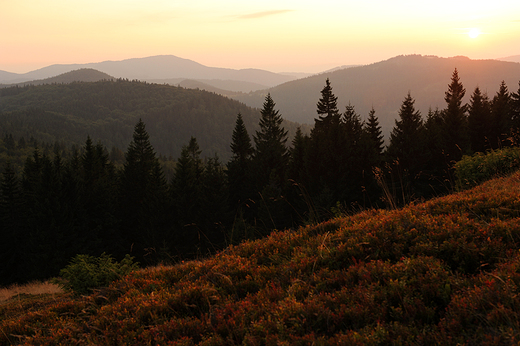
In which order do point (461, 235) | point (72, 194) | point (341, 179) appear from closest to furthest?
point (461, 235)
point (341, 179)
point (72, 194)

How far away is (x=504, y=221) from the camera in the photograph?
4953 mm

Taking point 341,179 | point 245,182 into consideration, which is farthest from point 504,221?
point 245,182

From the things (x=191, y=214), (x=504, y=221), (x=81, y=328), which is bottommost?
(x=191, y=214)

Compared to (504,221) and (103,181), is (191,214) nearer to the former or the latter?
(103,181)

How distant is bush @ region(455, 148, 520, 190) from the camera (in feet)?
36.2

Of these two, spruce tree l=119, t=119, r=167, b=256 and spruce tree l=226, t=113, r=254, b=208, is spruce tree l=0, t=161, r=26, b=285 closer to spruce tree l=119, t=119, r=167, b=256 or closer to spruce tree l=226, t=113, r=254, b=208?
spruce tree l=119, t=119, r=167, b=256

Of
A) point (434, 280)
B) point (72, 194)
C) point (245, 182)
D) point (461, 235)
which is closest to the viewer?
point (434, 280)

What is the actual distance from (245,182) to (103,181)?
22.3m

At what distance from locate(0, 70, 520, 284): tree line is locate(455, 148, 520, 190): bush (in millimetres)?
26206

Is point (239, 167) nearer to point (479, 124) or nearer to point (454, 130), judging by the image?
point (454, 130)

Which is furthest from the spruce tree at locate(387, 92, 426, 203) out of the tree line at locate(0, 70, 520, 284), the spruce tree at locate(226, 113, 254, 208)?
the spruce tree at locate(226, 113, 254, 208)

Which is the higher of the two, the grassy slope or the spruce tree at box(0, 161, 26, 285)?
the grassy slope

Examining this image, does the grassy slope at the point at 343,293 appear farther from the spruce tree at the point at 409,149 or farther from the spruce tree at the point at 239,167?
the spruce tree at the point at 239,167

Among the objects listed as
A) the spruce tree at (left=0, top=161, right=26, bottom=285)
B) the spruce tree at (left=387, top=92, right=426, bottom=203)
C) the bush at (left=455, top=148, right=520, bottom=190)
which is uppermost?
the bush at (left=455, top=148, right=520, bottom=190)
